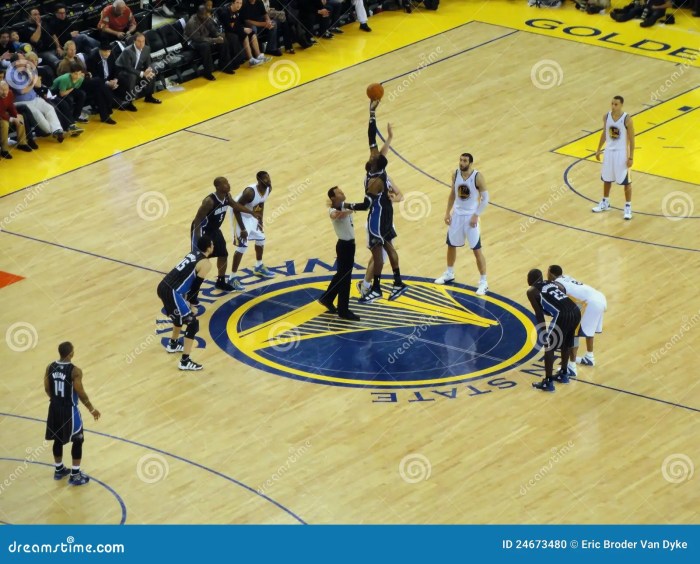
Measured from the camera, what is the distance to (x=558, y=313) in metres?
15.9

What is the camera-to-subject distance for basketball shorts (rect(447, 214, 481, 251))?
18.4 meters

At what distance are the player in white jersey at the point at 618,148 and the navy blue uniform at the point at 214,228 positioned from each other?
561 centimetres

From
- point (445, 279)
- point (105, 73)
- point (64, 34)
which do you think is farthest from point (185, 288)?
point (64, 34)

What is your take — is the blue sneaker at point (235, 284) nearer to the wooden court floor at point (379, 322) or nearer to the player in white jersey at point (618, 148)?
the wooden court floor at point (379, 322)

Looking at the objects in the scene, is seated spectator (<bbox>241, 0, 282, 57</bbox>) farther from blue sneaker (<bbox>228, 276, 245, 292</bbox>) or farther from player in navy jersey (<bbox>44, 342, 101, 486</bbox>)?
player in navy jersey (<bbox>44, 342, 101, 486</bbox>)

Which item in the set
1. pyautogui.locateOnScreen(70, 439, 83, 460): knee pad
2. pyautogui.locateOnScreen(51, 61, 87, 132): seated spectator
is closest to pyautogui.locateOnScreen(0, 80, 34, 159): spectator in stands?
pyautogui.locateOnScreen(51, 61, 87, 132): seated spectator

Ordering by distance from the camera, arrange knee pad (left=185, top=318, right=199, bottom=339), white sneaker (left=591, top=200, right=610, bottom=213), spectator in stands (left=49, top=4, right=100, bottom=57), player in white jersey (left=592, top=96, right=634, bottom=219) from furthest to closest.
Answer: spectator in stands (left=49, top=4, right=100, bottom=57)
white sneaker (left=591, top=200, right=610, bottom=213)
player in white jersey (left=592, top=96, right=634, bottom=219)
knee pad (left=185, top=318, right=199, bottom=339)

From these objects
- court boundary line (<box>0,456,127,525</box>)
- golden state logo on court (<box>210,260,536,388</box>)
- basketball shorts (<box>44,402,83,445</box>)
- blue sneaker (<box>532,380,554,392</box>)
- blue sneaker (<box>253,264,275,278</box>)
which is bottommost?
blue sneaker (<box>532,380,554,392</box>)

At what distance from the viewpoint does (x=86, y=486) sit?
571 inches

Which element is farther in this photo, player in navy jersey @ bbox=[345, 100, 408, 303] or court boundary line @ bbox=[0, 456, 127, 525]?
player in navy jersey @ bbox=[345, 100, 408, 303]

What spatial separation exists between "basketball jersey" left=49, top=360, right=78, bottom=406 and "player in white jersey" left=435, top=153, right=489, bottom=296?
586 centimetres

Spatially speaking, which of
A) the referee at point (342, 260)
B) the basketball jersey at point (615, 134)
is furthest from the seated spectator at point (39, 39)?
the basketball jersey at point (615, 134)

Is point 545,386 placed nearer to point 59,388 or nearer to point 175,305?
point 175,305

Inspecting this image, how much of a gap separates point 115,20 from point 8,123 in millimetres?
3489
